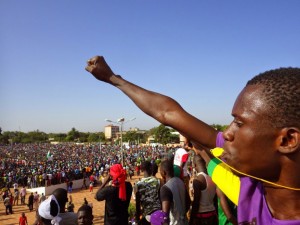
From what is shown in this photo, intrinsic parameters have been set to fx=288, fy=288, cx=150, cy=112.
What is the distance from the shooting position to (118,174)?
13.2 feet

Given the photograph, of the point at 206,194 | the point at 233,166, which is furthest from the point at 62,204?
the point at 233,166

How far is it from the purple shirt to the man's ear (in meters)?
0.31

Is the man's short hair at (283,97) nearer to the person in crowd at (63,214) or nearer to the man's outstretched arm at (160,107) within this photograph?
the man's outstretched arm at (160,107)

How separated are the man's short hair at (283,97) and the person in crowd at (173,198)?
2.73m

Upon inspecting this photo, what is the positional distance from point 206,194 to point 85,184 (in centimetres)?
2296

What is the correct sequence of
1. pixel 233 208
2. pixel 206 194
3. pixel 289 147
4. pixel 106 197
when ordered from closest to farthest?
pixel 289 147, pixel 233 208, pixel 206 194, pixel 106 197

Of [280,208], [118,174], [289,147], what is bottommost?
[118,174]

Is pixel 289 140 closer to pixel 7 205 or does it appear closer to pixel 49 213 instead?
pixel 49 213

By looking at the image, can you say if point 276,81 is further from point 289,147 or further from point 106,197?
point 106,197

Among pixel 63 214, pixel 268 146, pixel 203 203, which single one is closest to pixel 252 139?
pixel 268 146

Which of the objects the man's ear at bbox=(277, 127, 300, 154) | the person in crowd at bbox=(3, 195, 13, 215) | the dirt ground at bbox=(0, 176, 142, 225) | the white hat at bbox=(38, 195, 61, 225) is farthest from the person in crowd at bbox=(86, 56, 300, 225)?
the person in crowd at bbox=(3, 195, 13, 215)

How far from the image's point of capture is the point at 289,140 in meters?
1.06

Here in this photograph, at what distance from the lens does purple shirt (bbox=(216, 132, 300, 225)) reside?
1229 mm

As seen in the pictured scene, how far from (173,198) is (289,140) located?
9.21 feet
